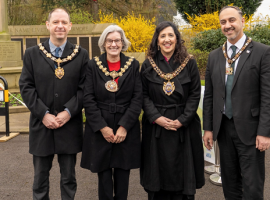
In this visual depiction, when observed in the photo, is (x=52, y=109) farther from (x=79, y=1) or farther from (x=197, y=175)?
(x=79, y=1)

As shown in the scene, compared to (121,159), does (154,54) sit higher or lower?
higher

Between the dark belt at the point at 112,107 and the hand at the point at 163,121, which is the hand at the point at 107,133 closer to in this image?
the dark belt at the point at 112,107

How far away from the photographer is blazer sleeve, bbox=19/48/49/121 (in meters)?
2.99

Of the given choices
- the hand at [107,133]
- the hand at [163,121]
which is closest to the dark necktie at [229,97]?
the hand at [163,121]

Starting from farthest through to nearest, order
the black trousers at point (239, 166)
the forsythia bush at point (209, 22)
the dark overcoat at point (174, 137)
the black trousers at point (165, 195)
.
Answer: the forsythia bush at point (209, 22), the black trousers at point (165, 195), the dark overcoat at point (174, 137), the black trousers at point (239, 166)

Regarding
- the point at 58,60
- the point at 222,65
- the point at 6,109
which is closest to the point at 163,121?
the point at 222,65

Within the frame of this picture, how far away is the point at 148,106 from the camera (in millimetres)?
3113

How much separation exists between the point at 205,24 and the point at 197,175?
13.5 metres

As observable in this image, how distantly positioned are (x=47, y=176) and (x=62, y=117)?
0.65 meters

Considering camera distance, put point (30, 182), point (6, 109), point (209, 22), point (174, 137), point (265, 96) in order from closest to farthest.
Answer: point (265, 96)
point (174, 137)
point (30, 182)
point (6, 109)
point (209, 22)

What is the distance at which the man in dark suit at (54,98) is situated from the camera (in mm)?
3031

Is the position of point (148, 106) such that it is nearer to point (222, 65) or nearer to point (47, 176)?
point (222, 65)

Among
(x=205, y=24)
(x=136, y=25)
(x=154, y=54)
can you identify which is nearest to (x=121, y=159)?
(x=154, y=54)

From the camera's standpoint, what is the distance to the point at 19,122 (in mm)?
7586
